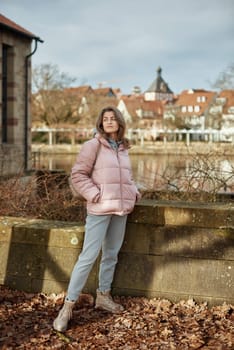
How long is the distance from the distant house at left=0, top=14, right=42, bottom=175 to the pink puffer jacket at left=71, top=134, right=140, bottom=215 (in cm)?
1353

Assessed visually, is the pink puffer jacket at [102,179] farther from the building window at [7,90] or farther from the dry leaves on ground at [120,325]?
the building window at [7,90]

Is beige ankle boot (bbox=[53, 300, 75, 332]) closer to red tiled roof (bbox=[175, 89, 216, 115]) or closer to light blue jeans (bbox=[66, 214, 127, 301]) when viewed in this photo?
light blue jeans (bbox=[66, 214, 127, 301])

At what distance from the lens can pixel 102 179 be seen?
4031mm

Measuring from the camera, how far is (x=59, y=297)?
4742 mm

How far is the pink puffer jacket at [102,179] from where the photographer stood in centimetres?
398

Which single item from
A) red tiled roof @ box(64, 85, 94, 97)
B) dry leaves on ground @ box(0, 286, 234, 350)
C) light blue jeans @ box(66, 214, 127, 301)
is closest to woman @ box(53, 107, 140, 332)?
light blue jeans @ box(66, 214, 127, 301)

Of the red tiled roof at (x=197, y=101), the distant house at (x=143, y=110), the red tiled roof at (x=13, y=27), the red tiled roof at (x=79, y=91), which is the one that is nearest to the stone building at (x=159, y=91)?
the distant house at (x=143, y=110)

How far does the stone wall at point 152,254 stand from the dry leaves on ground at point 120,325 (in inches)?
5.1

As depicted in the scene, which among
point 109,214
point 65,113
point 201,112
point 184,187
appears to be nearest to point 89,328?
point 109,214

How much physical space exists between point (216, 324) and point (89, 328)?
1087 mm

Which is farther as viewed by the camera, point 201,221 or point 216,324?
point 201,221

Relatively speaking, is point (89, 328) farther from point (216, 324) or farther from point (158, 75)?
point (158, 75)

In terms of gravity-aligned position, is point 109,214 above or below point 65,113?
below

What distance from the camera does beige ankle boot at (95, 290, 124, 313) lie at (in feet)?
14.4
